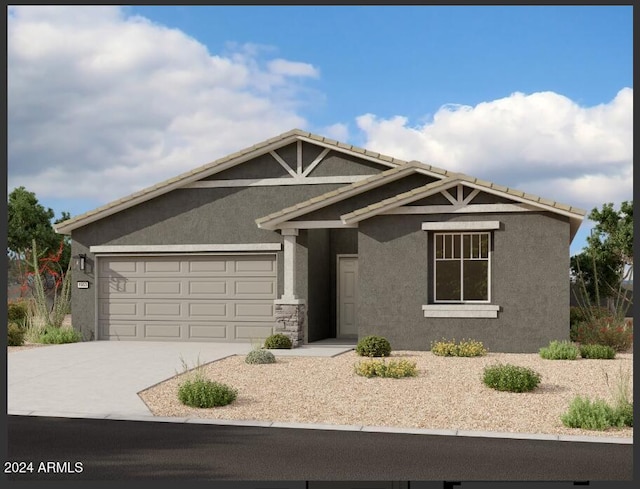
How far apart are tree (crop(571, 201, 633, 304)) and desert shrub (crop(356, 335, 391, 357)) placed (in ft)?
42.7

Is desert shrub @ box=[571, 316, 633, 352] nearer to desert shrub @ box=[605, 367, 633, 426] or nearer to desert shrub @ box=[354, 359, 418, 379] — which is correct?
desert shrub @ box=[354, 359, 418, 379]

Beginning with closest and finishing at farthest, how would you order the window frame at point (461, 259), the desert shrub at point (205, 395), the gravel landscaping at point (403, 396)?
the gravel landscaping at point (403, 396), the desert shrub at point (205, 395), the window frame at point (461, 259)

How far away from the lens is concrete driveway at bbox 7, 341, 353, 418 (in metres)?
11.5

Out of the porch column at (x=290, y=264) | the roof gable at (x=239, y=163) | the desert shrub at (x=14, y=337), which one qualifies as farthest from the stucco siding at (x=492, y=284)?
the desert shrub at (x=14, y=337)

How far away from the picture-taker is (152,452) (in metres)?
8.66

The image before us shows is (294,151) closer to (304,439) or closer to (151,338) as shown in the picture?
(151,338)

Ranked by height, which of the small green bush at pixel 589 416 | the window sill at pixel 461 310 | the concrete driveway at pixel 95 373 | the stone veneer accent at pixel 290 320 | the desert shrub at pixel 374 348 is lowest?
the concrete driveway at pixel 95 373

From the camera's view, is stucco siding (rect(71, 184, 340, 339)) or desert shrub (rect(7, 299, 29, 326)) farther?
desert shrub (rect(7, 299, 29, 326))

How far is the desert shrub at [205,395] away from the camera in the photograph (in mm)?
11336

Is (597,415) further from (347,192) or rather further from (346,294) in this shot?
(346,294)

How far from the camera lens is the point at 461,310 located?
1756 centimetres

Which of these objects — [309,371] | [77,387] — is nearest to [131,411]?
[77,387]

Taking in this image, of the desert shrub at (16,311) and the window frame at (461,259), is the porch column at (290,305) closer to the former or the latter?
the window frame at (461,259)

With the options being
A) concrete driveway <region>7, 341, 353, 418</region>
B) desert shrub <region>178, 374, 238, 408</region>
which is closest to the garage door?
concrete driveway <region>7, 341, 353, 418</region>
